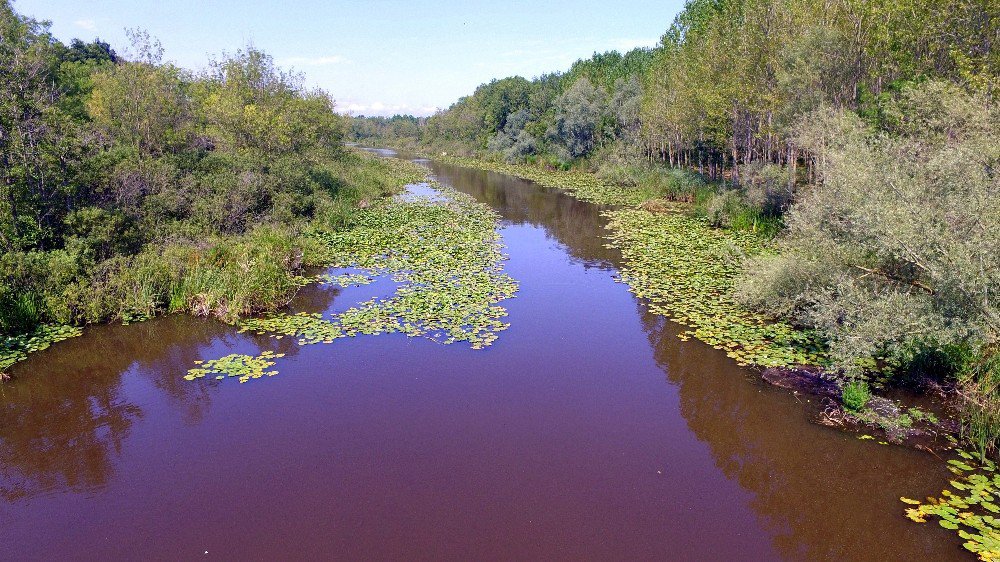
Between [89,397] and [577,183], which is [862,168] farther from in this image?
[577,183]

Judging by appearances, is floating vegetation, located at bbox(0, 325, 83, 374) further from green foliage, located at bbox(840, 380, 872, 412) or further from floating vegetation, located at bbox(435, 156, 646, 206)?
floating vegetation, located at bbox(435, 156, 646, 206)

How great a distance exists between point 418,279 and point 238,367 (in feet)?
20.9

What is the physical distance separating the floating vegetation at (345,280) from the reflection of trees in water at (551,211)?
7.72 metres

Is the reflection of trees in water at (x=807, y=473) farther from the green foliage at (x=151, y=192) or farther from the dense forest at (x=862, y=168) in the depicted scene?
the green foliage at (x=151, y=192)

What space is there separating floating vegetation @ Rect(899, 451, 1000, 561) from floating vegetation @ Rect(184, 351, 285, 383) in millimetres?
10930

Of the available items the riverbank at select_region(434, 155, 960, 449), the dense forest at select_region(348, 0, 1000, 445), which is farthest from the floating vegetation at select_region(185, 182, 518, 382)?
the dense forest at select_region(348, 0, 1000, 445)

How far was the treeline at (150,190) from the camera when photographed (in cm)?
1281

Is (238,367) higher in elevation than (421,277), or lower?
lower

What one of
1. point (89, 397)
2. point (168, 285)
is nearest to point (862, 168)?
point (89, 397)

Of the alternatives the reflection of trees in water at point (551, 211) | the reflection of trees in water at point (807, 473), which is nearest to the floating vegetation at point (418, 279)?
the reflection of trees in water at point (551, 211)

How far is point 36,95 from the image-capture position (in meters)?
13.2

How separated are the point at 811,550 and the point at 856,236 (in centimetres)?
571

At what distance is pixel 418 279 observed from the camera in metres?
16.6

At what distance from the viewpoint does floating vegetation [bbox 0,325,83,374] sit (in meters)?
11.2
